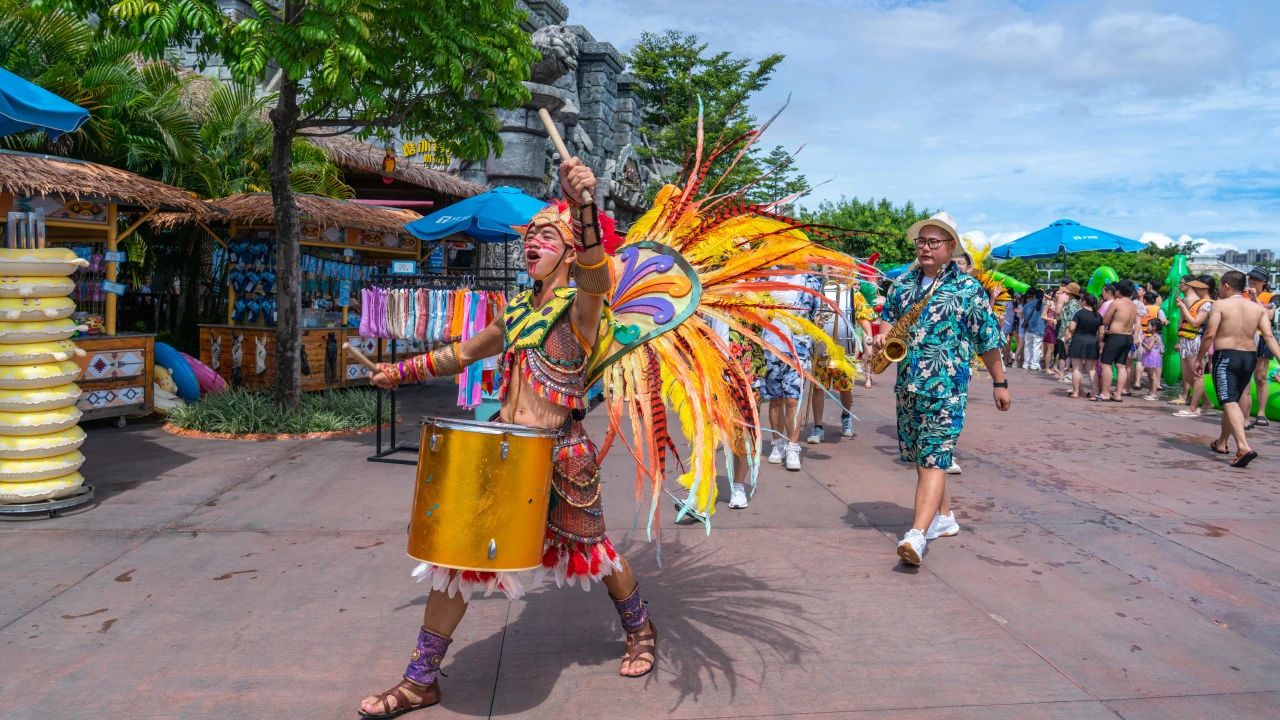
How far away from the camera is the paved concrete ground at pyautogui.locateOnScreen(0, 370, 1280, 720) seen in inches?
124

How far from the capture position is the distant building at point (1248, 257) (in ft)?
105

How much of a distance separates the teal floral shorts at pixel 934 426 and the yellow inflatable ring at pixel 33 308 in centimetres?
496

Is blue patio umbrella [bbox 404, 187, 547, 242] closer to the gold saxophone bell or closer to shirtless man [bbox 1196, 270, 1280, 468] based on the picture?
the gold saxophone bell

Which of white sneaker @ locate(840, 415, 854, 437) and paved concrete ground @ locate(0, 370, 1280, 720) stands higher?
white sneaker @ locate(840, 415, 854, 437)

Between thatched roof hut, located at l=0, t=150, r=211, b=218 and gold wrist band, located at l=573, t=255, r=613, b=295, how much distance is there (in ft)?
21.2

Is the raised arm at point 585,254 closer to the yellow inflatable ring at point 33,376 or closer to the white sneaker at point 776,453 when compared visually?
the yellow inflatable ring at point 33,376

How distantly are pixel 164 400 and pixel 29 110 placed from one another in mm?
4303

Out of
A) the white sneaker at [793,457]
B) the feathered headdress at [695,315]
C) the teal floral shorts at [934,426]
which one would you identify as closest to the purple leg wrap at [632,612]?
the feathered headdress at [695,315]

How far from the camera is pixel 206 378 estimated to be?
9891 millimetres

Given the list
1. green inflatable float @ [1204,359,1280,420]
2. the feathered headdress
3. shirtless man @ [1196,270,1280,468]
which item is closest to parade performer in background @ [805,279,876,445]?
shirtless man @ [1196,270,1280,468]

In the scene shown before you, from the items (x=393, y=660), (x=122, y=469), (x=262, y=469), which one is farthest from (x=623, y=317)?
(x=122, y=469)

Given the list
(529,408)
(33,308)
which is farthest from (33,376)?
(529,408)

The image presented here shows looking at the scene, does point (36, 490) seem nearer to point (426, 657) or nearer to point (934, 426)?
point (426, 657)

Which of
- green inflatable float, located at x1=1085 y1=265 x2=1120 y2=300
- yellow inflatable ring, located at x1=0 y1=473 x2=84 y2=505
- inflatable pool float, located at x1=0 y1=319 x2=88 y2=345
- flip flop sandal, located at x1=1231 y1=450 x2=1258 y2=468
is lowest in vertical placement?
yellow inflatable ring, located at x1=0 y1=473 x2=84 y2=505
